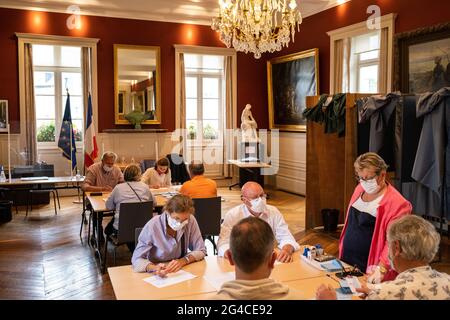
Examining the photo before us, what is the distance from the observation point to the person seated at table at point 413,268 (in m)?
1.88

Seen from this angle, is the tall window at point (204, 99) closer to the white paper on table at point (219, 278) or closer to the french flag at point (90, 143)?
the french flag at point (90, 143)

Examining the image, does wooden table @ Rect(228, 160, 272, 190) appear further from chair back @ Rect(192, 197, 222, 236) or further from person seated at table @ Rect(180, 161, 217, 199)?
chair back @ Rect(192, 197, 222, 236)

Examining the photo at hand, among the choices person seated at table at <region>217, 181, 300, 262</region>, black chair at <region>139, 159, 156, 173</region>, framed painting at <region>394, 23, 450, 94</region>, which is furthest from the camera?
black chair at <region>139, 159, 156, 173</region>

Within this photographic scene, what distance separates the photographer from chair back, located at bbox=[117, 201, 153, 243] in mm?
4598

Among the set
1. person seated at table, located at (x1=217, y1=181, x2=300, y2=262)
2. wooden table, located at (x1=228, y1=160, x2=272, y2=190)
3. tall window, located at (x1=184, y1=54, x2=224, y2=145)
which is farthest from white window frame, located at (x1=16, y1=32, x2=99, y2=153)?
person seated at table, located at (x1=217, y1=181, x2=300, y2=262)

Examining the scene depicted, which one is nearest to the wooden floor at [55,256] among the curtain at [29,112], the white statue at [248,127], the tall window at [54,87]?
the curtain at [29,112]

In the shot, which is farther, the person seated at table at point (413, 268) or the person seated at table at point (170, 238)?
the person seated at table at point (170, 238)

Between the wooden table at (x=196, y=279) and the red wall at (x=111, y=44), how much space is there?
7471 millimetres

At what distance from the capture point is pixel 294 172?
10180mm

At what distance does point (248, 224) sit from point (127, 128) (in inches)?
343

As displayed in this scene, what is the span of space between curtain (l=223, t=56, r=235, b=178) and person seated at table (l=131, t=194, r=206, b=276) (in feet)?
25.4

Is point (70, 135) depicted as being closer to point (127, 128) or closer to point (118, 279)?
point (127, 128)

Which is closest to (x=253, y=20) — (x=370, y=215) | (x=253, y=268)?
(x=370, y=215)
